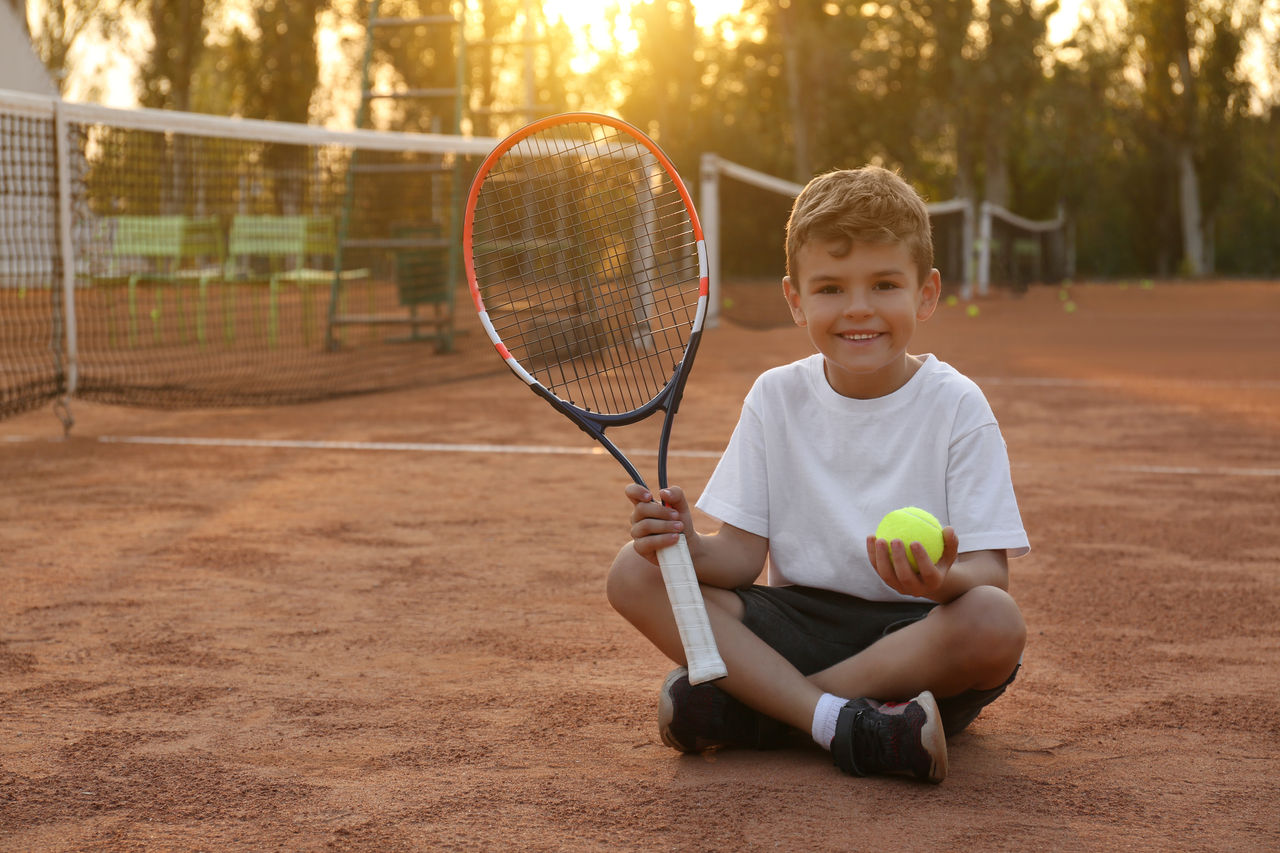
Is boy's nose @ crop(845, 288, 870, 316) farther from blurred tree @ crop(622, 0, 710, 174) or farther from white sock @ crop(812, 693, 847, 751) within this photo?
blurred tree @ crop(622, 0, 710, 174)

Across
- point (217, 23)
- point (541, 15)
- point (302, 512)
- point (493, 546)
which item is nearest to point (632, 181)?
point (493, 546)

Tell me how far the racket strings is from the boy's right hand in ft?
2.08

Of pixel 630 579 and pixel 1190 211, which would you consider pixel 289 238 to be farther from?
pixel 1190 211

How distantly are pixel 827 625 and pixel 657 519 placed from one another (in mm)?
433

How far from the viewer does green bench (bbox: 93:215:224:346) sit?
31.9 feet

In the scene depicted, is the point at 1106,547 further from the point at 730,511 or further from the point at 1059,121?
the point at 1059,121

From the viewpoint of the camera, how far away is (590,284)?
3691 mm

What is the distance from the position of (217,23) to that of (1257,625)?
3383 cm

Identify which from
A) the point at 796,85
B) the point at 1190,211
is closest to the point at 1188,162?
the point at 1190,211

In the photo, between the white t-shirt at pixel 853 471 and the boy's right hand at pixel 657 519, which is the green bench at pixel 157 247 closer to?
the white t-shirt at pixel 853 471

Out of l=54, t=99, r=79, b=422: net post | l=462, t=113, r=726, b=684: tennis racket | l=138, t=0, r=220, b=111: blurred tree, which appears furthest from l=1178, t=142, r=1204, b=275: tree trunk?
l=462, t=113, r=726, b=684: tennis racket

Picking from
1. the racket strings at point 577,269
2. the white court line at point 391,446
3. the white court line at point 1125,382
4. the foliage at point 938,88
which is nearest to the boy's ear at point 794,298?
the racket strings at point 577,269

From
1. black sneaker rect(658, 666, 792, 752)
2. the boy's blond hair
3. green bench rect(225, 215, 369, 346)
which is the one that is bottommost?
black sneaker rect(658, 666, 792, 752)

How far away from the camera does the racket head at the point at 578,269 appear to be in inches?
107
